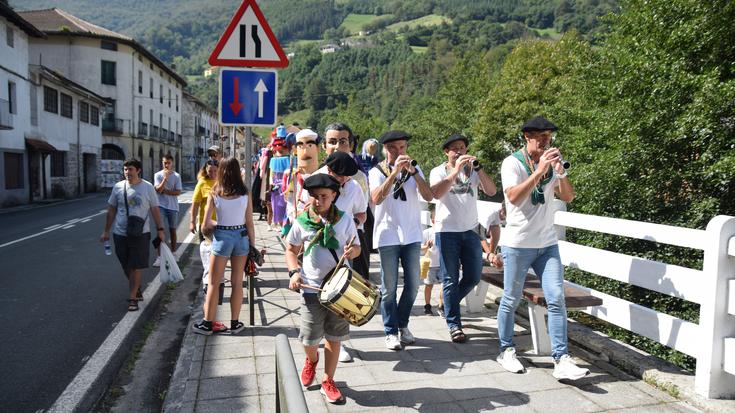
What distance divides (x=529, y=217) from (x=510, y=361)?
1.14 meters

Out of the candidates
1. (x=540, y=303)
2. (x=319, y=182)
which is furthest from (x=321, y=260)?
(x=540, y=303)

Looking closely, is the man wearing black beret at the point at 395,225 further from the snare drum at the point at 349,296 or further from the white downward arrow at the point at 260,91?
the white downward arrow at the point at 260,91

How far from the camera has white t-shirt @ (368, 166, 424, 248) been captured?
4.56 metres

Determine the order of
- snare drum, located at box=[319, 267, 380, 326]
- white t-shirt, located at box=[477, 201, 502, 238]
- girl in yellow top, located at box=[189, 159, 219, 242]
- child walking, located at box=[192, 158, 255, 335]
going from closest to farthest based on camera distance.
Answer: snare drum, located at box=[319, 267, 380, 326]
child walking, located at box=[192, 158, 255, 335]
white t-shirt, located at box=[477, 201, 502, 238]
girl in yellow top, located at box=[189, 159, 219, 242]

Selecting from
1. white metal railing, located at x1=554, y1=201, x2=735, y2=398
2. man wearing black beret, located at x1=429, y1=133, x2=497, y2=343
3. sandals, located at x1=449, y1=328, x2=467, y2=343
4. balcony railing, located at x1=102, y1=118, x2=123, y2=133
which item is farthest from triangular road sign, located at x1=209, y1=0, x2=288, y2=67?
balcony railing, located at x1=102, y1=118, x2=123, y2=133

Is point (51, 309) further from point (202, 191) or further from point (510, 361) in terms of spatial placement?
point (510, 361)

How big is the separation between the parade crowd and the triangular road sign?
3.06 ft

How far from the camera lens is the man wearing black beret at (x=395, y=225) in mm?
4559

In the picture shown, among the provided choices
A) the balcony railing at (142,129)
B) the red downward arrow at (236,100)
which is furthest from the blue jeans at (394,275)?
the balcony railing at (142,129)

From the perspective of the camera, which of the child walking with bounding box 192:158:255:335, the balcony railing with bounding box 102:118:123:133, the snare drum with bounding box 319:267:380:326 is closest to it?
the snare drum with bounding box 319:267:380:326

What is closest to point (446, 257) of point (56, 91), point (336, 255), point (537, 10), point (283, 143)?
point (336, 255)

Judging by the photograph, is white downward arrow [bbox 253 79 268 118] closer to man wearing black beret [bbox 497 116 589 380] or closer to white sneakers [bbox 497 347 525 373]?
man wearing black beret [bbox 497 116 589 380]

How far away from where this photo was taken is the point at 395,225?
15.0 ft

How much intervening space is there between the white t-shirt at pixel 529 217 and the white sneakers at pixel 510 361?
2.79 ft
